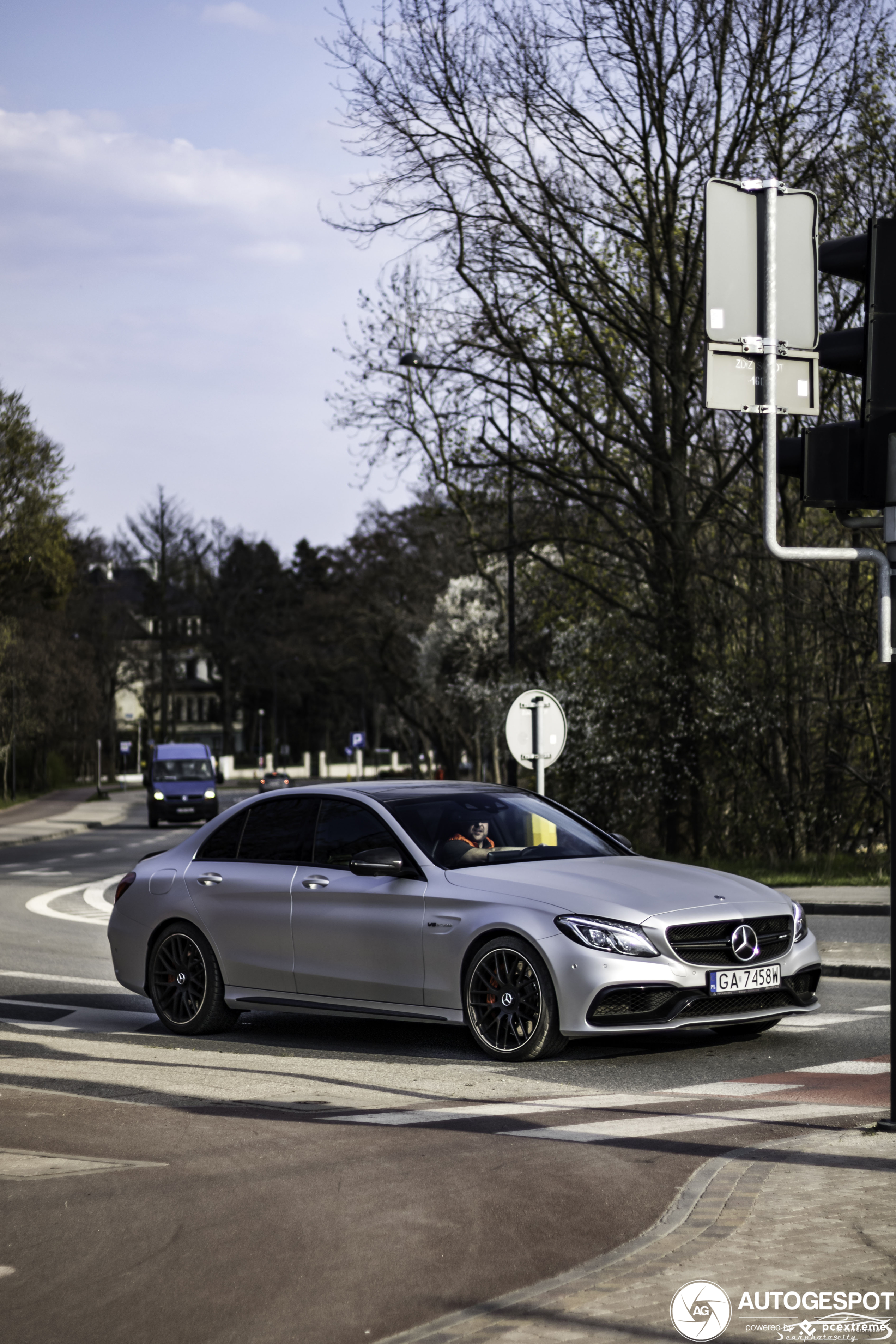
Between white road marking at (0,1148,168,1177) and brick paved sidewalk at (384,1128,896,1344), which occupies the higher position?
brick paved sidewalk at (384,1128,896,1344)

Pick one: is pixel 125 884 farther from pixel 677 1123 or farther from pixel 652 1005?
pixel 677 1123

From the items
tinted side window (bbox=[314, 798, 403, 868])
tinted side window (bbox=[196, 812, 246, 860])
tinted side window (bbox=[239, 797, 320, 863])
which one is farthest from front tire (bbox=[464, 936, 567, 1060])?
tinted side window (bbox=[196, 812, 246, 860])

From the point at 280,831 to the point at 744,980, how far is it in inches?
119

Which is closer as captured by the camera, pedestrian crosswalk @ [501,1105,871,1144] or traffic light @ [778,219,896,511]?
traffic light @ [778,219,896,511]

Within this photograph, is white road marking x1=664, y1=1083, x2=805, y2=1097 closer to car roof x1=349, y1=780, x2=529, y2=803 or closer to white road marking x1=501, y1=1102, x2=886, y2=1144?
white road marking x1=501, y1=1102, x2=886, y2=1144

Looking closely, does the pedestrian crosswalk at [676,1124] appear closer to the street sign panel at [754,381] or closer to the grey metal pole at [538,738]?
the street sign panel at [754,381]

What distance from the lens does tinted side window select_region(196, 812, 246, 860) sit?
10.4 m

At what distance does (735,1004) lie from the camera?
8.76 meters

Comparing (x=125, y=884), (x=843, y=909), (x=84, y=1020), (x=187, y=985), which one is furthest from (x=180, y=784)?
(x=187, y=985)

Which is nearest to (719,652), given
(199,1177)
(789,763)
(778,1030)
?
(789,763)

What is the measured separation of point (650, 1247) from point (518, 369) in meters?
21.6

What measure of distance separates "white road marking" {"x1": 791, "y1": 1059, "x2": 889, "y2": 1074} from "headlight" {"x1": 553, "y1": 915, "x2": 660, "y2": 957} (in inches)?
38.4

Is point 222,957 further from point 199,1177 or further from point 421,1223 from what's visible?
point 421,1223

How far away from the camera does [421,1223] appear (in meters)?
5.50
